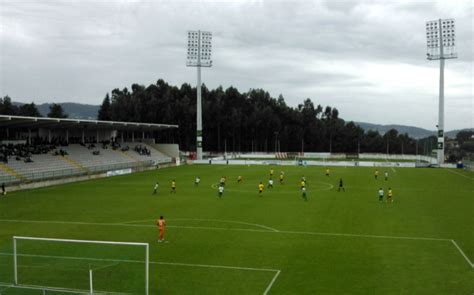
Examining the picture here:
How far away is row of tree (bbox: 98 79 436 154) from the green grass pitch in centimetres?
7974

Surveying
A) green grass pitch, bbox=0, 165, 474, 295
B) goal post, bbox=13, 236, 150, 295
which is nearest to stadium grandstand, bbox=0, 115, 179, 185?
green grass pitch, bbox=0, 165, 474, 295

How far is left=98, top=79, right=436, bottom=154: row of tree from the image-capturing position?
124 m

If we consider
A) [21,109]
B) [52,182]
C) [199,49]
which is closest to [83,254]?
[52,182]

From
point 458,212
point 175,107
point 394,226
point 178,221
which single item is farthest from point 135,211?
point 175,107

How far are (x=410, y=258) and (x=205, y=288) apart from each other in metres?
9.14

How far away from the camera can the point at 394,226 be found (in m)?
27.1

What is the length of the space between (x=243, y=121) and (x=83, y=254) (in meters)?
116

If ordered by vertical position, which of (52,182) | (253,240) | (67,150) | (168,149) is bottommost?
(253,240)

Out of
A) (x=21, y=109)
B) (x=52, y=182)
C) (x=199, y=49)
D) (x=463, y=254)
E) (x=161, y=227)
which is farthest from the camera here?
(x=21, y=109)

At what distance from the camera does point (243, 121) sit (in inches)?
5285

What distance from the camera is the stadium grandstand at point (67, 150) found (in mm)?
52000

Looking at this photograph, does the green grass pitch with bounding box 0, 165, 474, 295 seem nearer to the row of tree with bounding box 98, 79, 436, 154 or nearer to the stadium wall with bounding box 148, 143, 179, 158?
the stadium wall with bounding box 148, 143, 179, 158

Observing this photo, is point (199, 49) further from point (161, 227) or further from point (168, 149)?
point (161, 227)

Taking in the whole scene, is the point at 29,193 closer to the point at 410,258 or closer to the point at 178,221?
the point at 178,221
